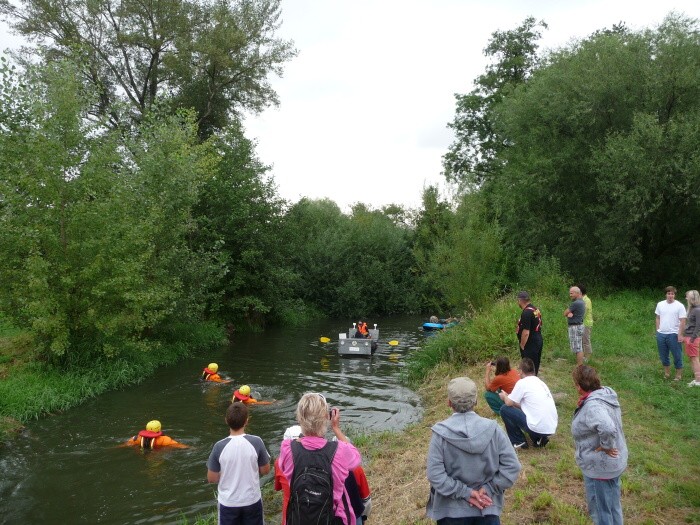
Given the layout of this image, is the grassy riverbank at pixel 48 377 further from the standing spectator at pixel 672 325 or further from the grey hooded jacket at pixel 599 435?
the standing spectator at pixel 672 325

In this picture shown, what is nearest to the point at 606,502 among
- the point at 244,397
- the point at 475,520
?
the point at 475,520

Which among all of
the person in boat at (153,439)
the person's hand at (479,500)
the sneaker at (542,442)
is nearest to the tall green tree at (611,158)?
the sneaker at (542,442)

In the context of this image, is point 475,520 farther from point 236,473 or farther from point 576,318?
point 576,318

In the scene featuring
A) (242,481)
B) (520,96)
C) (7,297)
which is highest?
(520,96)

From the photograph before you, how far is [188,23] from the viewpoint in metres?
28.9

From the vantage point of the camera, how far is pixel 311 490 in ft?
11.8

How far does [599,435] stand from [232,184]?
84.9 feet

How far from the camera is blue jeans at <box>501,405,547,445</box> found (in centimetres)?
744

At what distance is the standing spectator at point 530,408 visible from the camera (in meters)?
7.21

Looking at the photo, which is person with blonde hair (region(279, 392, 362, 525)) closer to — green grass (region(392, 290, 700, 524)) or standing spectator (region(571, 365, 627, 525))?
standing spectator (region(571, 365, 627, 525))

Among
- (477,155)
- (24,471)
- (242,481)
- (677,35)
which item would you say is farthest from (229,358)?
(477,155)

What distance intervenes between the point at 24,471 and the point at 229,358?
11.7 m

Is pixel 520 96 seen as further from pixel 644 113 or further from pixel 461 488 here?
pixel 461 488

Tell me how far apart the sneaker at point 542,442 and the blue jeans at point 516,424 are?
5 cm
